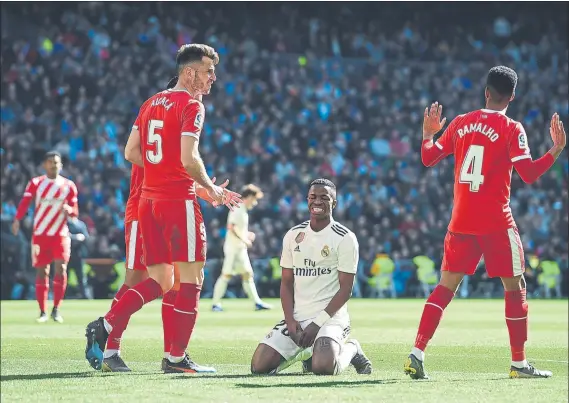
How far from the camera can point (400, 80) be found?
103 feet

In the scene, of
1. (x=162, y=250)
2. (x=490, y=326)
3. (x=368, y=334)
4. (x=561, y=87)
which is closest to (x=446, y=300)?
(x=162, y=250)

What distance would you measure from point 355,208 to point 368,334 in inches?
552

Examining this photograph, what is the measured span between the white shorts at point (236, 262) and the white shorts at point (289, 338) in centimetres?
1070

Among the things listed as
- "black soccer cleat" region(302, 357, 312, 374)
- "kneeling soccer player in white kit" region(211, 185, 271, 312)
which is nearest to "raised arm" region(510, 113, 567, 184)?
"black soccer cleat" region(302, 357, 312, 374)

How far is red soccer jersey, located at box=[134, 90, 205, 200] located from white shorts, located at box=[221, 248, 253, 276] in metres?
10.9

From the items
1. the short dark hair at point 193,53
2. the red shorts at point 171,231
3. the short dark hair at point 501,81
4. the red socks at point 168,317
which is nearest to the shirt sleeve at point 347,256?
the red shorts at point 171,231

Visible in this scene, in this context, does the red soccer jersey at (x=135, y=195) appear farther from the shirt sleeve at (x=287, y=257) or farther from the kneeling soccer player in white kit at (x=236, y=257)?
the kneeling soccer player in white kit at (x=236, y=257)

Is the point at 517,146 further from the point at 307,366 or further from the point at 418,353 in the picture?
the point at 307,366

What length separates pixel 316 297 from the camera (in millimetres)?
8352

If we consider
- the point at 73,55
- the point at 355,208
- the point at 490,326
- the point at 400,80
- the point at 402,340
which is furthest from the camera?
the point at 400,80

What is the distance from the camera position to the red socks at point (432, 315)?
7809mm

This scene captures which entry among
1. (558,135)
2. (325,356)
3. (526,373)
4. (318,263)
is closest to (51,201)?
(318,263)

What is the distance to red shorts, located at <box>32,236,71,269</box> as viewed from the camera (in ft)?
51.8

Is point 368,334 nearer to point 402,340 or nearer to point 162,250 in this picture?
point 402,340
